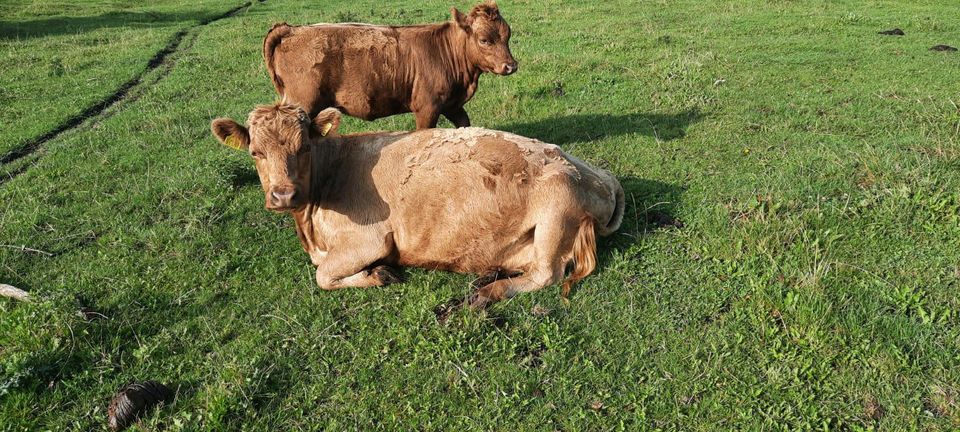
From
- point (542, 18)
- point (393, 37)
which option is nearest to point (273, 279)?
point (393, 37)

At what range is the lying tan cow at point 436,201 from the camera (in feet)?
17.6

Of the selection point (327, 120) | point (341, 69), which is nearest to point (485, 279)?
point (327, 120)

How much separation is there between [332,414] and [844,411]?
3.37m

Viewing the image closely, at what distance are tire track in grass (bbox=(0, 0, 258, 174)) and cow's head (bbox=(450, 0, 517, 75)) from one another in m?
6.67

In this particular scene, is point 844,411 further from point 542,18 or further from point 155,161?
point 542,18

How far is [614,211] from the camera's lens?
19.9 ft

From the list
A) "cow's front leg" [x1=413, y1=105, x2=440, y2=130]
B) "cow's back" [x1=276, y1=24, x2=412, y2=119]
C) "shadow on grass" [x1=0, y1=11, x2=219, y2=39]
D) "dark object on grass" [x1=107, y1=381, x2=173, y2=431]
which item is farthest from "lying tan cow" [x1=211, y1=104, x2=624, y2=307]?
"shadow on grass" [x1=0, y1=11, x2=219, y2=39]

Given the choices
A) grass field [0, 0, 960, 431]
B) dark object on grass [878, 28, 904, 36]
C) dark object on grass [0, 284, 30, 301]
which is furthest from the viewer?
dark object on grass [878, 28, 904, 36]

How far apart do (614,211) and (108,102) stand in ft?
36.8

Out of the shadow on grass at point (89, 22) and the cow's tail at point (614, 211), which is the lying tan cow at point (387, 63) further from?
the shadow on grass at point (89, 22)

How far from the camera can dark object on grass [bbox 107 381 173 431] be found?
4059 millimetres

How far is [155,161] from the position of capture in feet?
29.7

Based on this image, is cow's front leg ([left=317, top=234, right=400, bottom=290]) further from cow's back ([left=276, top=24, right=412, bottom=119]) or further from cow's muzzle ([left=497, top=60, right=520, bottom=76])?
cow's muzzle ([left=497, top=60, right=520, bottom=76])

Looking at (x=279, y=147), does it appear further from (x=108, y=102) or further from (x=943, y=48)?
(x=943, y=48)
